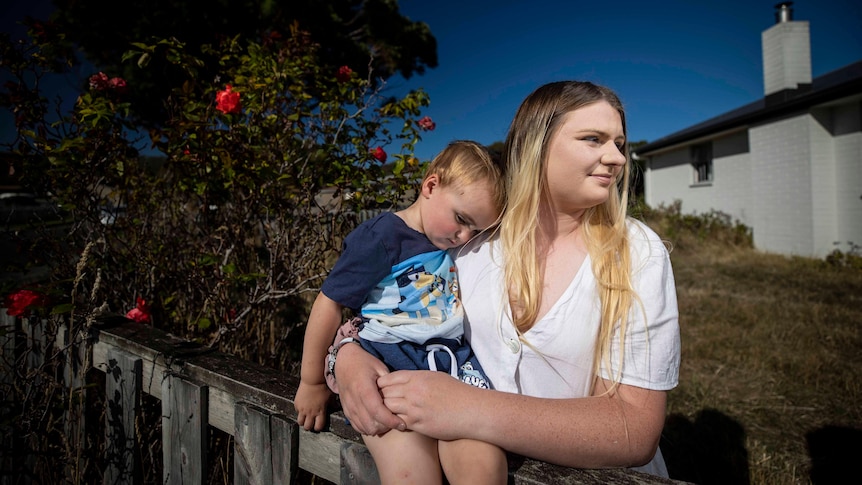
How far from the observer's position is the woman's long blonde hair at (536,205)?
1.30 metres

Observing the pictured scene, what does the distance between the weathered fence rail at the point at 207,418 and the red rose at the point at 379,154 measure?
48.5 inches

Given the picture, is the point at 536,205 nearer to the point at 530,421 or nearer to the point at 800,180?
the point at 530,421

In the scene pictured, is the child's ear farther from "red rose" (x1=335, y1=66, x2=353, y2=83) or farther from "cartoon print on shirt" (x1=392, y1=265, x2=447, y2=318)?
"red rose" (x1=335, y1=66, x2=353, y2=83)

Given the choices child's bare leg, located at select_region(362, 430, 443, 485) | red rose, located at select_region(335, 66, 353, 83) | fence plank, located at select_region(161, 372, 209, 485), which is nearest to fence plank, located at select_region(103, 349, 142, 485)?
fence plank, located at select_region(161, 372, 209, 485)

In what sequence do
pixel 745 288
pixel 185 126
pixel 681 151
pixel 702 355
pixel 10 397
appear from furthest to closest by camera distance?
pixel 681 151 → pixel 745 288 → pixel 702 355 → pixel 10 397 → pixel 185 126

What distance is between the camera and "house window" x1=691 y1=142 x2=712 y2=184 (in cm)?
1343

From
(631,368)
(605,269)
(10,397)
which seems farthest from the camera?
(10,397)

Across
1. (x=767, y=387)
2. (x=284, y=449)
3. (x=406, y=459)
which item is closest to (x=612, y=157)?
(x=406, y=459)

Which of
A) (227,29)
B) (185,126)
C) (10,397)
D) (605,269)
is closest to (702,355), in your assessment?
(605,269)

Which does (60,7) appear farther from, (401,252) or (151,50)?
(401,252)

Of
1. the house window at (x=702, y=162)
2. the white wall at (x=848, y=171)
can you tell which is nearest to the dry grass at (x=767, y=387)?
the white wall at (x=848, y=171)

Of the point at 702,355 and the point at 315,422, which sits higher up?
the point at 315,422

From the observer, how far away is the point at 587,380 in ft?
3.89

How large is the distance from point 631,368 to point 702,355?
3771 millimetres
